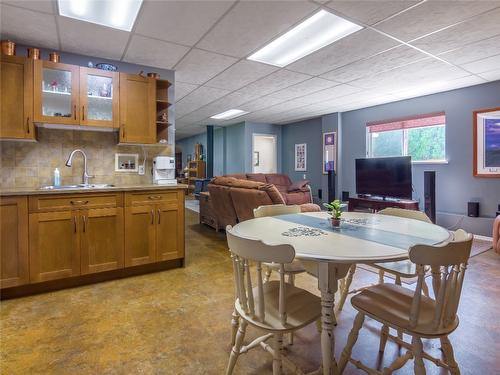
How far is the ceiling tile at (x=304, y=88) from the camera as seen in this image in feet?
14.3

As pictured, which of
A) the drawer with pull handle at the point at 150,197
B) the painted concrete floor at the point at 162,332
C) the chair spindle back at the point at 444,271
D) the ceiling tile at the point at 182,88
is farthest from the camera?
the ceiling tile at the point at 182,88

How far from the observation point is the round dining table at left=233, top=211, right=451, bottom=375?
1.28 m

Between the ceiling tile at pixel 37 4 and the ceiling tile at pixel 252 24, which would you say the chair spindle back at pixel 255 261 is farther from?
the ceiling tile at pixel 37 4

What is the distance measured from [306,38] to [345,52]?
54 centimetres

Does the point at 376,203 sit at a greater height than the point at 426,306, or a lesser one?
greater

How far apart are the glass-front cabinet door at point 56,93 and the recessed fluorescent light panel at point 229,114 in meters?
3.91

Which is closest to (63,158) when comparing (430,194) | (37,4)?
(37,4)

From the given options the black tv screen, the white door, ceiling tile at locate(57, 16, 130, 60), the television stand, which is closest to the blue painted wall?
the white door

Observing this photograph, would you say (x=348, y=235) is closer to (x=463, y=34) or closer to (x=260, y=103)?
(x=463, y=34)

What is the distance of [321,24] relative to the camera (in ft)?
8.97

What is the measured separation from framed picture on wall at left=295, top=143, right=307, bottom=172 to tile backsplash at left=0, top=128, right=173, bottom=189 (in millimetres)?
5000

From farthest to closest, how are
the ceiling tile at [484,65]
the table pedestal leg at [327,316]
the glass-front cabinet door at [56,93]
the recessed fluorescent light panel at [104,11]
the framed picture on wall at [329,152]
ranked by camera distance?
the framed picture on wall at [329,152]
the ceiling tile at [484,65]
the glass-front cabinet door at [56,93]
the recessed fluorescent light panel at [104,11]
the table pedestal leg at [327,316]

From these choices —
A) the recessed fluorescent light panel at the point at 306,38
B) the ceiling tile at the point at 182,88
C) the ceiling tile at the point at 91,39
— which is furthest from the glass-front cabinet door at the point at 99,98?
the recessed fluorescent light panel at the point at 306,38

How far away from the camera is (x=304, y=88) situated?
4.70 meters
